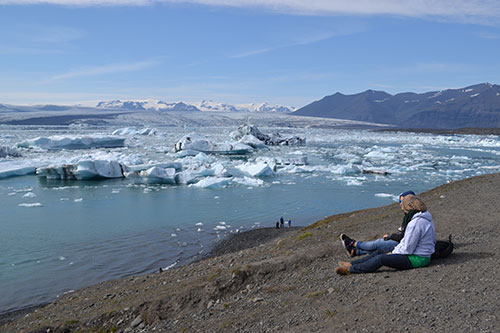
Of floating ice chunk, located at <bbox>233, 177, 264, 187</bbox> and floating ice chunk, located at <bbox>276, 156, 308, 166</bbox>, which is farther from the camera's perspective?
floating ice chunk, located at <bbox>276, 156, 308, 166</bbox>

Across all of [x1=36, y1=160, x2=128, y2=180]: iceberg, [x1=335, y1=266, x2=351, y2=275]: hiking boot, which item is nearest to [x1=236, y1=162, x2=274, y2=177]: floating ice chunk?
[x1=36, y1=160, x2=128, y2=180]: iceberg

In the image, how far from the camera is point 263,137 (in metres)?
53.8

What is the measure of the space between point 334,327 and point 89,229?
1124 centimetres

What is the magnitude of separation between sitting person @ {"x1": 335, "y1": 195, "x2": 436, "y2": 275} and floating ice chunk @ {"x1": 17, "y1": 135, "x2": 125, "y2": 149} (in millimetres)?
41908

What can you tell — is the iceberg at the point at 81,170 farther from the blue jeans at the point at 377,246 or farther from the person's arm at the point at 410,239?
the person's arm at the point at 410,239

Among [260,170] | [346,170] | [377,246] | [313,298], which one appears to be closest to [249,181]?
[260,170]

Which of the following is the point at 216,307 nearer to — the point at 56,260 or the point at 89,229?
the point at 56,260

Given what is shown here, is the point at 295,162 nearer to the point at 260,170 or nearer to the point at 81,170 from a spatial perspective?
the point at 260,170

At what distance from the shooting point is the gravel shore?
354cm

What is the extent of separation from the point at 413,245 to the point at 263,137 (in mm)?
49617

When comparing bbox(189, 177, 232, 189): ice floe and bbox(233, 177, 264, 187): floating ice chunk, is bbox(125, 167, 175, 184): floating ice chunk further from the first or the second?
bbox(233, 177, 264, 187): floating ice chunk

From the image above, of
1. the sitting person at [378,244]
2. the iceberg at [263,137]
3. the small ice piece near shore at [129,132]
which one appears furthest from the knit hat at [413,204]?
the small ice piece near shore at [129,132]

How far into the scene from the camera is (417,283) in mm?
4082

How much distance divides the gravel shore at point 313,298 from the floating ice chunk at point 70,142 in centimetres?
3725
